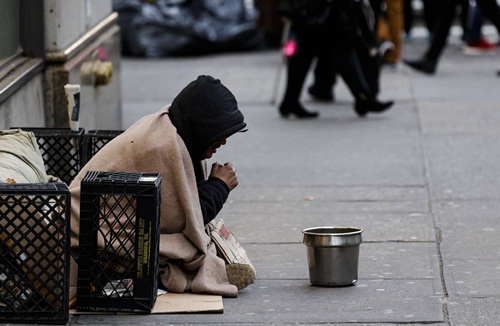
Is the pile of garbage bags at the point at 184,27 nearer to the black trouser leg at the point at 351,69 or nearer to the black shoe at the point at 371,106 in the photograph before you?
the black shoe at the point at 371,106

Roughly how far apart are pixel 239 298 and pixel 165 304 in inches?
15.3

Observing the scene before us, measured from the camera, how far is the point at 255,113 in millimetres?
10945

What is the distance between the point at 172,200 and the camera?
5.06m

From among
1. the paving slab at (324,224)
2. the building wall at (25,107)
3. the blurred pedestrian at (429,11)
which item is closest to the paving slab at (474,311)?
the paving slab at (324,224)

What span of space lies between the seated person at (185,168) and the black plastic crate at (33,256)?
31 cm

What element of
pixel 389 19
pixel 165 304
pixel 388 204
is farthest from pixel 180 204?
pixel 389 19

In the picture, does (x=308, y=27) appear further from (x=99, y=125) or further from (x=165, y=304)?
(x=165, y=304)

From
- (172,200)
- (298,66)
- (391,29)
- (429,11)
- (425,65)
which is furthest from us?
(429,11)

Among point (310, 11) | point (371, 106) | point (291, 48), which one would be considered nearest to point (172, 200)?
point (310, 11)

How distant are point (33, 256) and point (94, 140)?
152cm

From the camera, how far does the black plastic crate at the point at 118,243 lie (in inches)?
188

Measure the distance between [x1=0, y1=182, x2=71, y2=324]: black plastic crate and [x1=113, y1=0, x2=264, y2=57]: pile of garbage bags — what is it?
10.3 m

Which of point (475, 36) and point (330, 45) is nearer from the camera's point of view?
point (330, 45)

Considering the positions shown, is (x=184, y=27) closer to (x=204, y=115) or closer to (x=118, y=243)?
(x=204, y=115)
